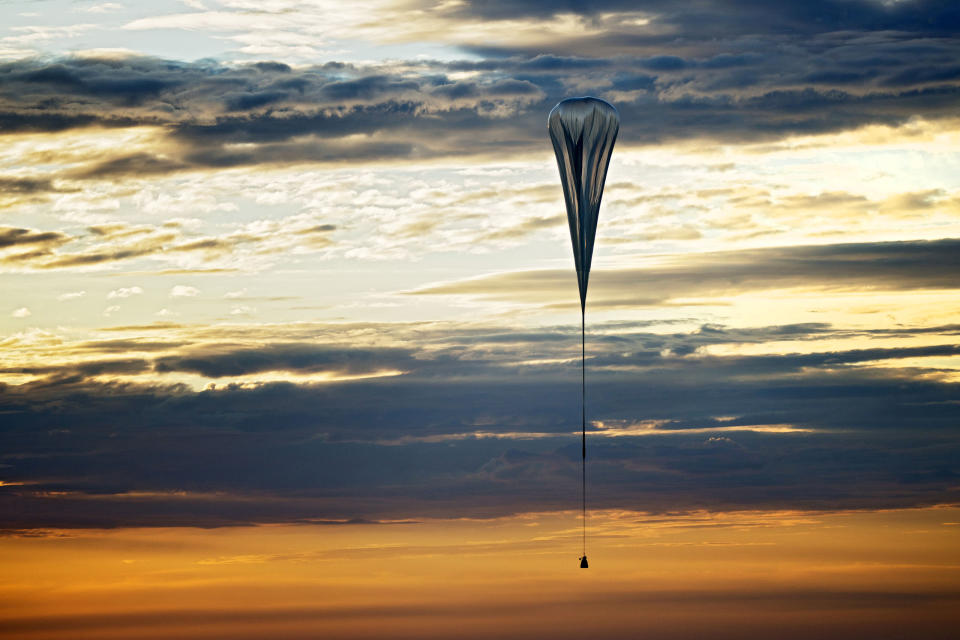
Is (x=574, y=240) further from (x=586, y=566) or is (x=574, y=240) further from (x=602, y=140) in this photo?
(x=586, y=566)

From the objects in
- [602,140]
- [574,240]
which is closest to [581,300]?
[574,240]

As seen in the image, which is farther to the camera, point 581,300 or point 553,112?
point 553,112

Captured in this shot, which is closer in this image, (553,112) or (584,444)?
(584,444)

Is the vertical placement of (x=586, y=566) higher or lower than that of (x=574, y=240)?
lower

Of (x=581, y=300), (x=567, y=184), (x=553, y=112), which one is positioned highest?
(x=553, y=112)

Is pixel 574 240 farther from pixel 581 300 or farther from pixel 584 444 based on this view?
pixel 584 444

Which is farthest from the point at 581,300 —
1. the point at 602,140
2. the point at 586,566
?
the point at 586,566
